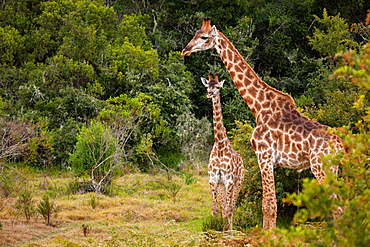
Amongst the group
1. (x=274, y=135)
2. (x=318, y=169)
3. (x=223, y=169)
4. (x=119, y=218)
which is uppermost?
(x=274, y=135)

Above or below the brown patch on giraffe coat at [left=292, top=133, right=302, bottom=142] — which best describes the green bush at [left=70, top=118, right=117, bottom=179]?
below

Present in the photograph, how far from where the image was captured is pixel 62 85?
14594 mm

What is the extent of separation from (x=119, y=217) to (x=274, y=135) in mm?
4258

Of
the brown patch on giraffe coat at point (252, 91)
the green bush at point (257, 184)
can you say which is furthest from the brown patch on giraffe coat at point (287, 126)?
the green bush at point (257, 184)

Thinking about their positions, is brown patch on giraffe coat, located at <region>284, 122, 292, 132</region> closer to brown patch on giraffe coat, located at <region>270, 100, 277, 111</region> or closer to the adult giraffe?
the adult giraffe

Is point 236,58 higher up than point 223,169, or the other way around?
point 236,58

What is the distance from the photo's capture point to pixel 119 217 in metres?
8.32

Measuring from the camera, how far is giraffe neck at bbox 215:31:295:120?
223 inches

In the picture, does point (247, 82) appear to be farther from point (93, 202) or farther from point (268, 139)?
point (93, 202)

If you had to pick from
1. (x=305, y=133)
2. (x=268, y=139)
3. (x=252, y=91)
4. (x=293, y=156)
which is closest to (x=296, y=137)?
(x=305, y=133)

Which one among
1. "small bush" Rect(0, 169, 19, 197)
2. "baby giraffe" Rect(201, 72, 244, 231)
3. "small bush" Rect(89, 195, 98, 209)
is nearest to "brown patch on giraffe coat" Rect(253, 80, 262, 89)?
"baby giraffe" Rect(201, 72, 244, 231)

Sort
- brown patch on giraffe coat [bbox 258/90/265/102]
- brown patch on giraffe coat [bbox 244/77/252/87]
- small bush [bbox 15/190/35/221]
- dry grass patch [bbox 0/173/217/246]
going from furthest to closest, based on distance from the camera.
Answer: small bush [bbox 15/190/35/221] < dry grass patch [bbox 0/173/217/246] < brown patch on giraffe coat [bbox 244/77/252/87] < brown patch on giraffe coat [bbox 258/90/265/102]

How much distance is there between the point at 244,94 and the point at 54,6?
11652 millimetres

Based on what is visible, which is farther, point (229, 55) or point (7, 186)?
point (7, 186)
